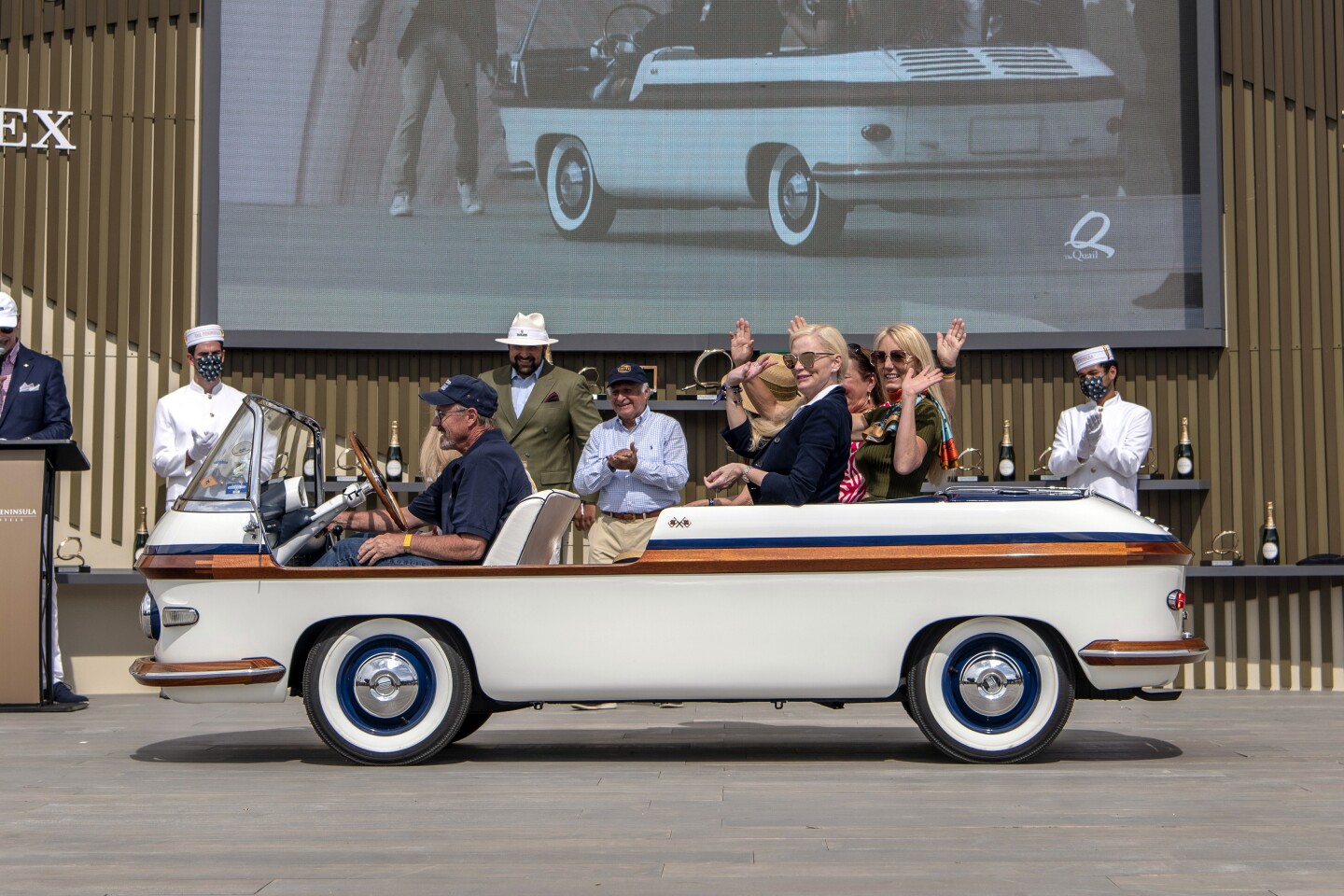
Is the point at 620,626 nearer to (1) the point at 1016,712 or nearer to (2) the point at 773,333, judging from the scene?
(1) the point at 1016,712

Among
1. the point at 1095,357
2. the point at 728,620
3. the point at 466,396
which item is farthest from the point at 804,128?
the point at 728,620

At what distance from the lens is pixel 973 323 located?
34.9ft

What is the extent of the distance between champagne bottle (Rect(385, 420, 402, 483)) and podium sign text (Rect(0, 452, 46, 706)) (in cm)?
228

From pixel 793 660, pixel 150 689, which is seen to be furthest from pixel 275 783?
pixel 150 689

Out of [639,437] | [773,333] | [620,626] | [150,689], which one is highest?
[773,333]

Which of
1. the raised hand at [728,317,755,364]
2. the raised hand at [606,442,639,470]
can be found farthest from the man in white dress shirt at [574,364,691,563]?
the raised hand at [728,317,755,364]

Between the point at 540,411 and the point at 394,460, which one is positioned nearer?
the point at 540,411

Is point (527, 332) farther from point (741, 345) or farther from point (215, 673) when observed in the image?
point (215, 673)

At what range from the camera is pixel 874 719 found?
27.3 feet

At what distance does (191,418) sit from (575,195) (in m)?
2.86

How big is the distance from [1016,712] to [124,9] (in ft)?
24.9

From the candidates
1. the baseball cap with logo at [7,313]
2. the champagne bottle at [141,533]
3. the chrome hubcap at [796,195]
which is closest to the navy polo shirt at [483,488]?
the baseball cap with logo at [7,313]

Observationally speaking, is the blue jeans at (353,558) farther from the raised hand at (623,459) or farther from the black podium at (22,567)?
the black podium at (22,567)

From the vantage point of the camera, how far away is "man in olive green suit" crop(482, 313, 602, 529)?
30.1ft
